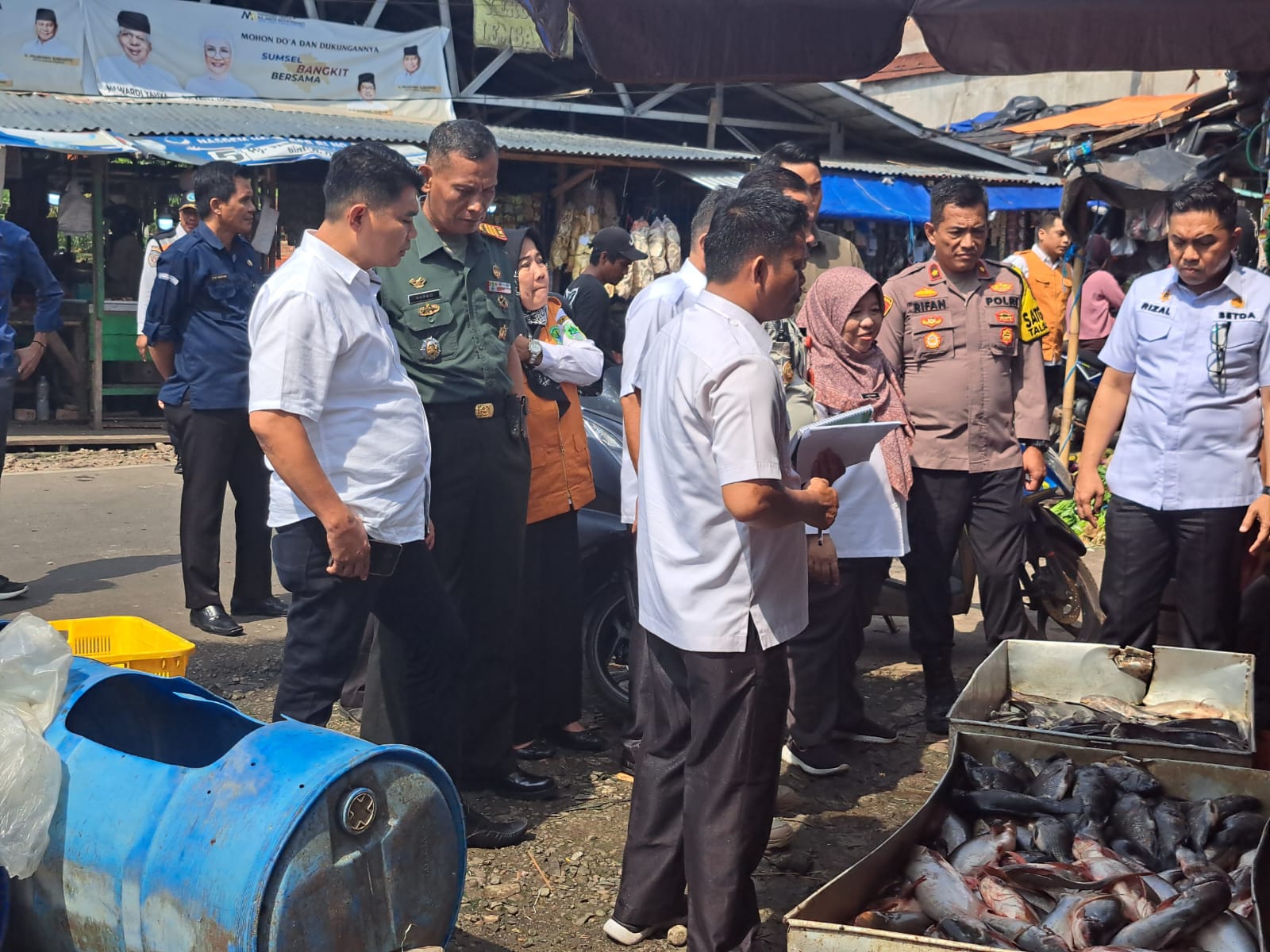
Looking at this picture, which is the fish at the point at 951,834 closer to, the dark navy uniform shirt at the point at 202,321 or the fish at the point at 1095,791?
the fish at the point at 1095,791

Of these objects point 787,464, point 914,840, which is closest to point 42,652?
point 787,464

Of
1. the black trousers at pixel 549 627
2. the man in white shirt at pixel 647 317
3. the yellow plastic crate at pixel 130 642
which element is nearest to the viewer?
the yellow plastic crate at pixel 130 642

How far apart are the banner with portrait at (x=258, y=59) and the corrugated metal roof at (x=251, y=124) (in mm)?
254

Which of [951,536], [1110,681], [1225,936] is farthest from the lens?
[951,536]

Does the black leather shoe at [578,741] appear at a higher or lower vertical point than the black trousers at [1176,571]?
lower

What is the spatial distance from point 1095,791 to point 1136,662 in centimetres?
116

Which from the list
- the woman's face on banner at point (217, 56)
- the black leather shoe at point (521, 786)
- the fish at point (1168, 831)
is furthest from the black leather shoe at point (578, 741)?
the woman's face on banner at point (217, 56)

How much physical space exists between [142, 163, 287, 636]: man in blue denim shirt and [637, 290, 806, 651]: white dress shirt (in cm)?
373

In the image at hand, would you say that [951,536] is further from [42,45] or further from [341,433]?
[42,45]

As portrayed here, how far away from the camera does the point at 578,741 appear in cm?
485

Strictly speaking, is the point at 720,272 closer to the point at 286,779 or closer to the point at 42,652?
the point at 286,779

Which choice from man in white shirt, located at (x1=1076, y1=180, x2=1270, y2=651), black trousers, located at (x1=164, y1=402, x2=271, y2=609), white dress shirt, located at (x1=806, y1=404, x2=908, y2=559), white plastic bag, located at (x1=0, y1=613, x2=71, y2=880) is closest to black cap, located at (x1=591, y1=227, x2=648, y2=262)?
black trousers, located at (x1=164, y1=402, x2=271, y2=609)

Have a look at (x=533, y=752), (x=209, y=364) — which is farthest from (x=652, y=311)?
(x=209, y=364)

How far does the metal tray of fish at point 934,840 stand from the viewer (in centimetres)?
247
